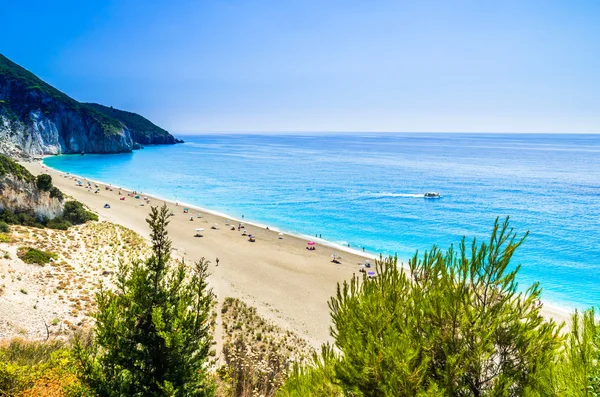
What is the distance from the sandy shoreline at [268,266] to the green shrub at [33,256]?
11.6 meters

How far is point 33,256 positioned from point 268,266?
62.7 ft

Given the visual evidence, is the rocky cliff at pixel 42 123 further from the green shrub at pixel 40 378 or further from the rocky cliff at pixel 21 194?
the green shrub at pixel 40 378

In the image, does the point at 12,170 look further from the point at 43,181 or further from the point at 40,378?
the point at 40,378

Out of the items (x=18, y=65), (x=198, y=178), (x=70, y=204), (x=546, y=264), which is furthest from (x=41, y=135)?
(x=546, y=264)

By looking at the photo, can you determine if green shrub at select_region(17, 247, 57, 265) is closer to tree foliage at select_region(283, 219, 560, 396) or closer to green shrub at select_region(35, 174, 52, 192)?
green shrub at select_region(35, 174, 52, 192)

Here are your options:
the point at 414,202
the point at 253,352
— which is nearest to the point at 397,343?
the point at 253,352

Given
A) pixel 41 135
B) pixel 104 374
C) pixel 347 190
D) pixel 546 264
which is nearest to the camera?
pixel 104 374

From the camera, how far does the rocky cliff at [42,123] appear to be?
109 meters

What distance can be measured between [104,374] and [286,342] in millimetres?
12652

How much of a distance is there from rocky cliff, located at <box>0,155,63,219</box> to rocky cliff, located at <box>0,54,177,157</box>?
88.7 metres

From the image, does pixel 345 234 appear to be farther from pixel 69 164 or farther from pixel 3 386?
pixel 69 164

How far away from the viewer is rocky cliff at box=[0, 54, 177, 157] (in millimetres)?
108812

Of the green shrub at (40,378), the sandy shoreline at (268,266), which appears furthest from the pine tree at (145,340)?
the sandy shoreline at (268,266)

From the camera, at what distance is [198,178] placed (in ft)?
312
